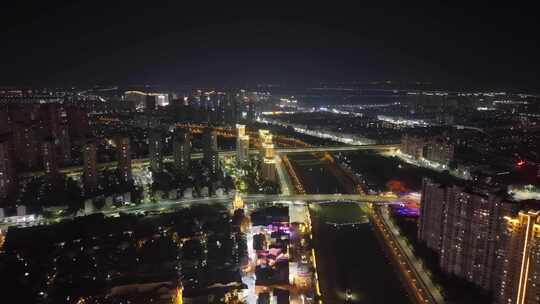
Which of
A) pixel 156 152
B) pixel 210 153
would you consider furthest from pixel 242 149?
pixel 156 152

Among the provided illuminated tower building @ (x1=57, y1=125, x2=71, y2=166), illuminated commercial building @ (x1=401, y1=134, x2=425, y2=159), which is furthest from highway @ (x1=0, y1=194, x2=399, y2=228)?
illuminated commercial building @ (x1=401, y1=134, x2=425, y2=159)

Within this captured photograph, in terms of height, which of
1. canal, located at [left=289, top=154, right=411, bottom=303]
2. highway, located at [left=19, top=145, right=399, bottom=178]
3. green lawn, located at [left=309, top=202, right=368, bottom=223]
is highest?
highway, located at [left=19, top=145, right=399, bottom=178]

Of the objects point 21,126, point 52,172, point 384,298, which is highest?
point 21,126

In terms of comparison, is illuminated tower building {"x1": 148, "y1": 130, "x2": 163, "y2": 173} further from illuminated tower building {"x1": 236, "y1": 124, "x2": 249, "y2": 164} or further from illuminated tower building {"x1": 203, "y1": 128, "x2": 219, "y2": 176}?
illuminated tower building {"x1": 236, "y1": 124, "x2": 249, "y2": 164}

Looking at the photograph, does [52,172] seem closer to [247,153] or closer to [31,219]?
[31,219]

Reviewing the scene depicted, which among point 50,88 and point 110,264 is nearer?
point 110,264

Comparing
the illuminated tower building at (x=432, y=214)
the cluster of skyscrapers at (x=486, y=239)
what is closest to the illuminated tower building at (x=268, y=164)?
the illuminated tower building at (x=432, y=214)

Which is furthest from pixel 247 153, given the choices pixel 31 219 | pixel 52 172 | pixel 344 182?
pixel 31 219
